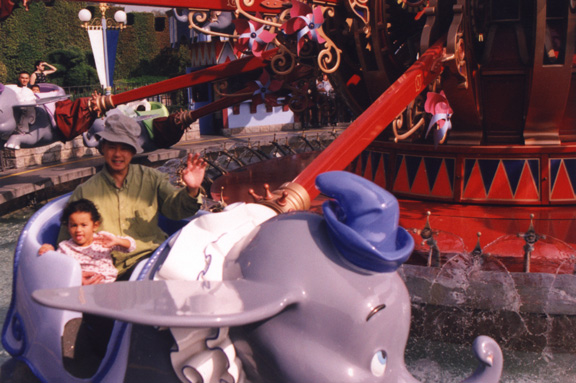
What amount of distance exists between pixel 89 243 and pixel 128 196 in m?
0.32

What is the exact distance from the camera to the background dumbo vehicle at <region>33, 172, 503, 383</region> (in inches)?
69.7

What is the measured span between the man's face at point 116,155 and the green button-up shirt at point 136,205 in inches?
2.0

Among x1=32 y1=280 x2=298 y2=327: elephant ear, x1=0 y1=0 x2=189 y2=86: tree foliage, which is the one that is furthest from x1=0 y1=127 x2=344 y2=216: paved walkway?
x1=0 y1=0 x2=189 y2=86: tree foliage

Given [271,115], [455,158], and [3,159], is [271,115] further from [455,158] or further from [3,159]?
[455,158]

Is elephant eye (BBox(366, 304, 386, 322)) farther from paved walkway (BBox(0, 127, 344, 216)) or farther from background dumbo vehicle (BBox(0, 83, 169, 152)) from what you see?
paved walkway (BBox(0, 127, 344, 216))

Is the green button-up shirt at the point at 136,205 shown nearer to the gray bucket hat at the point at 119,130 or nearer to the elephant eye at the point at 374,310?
the gray bucket hat at the point at 119,130

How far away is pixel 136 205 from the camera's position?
291cm

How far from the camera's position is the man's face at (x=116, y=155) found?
288cm

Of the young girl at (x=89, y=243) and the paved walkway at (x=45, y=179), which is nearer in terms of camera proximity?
the young girl at (x=89, y=243)

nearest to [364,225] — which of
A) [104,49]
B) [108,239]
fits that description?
[108,239]

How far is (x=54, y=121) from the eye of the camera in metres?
6.95

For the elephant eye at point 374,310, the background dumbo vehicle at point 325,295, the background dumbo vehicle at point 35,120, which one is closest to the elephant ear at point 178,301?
the background dumbo vehicle at point 325,295

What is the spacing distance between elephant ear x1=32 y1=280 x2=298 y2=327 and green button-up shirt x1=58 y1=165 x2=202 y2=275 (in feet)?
3.41

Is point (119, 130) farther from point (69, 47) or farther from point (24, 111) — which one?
point (69, 47)
